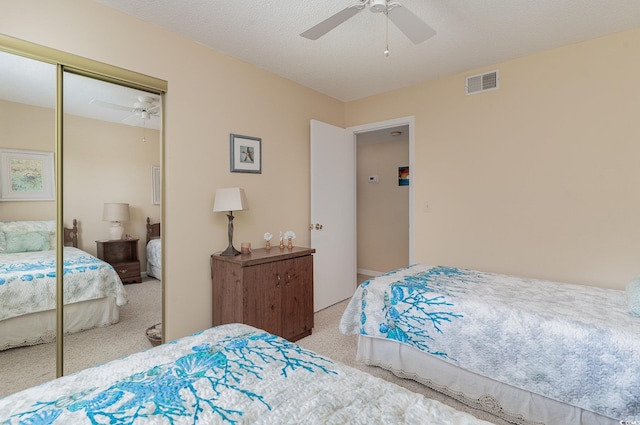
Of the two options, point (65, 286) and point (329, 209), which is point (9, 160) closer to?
point (65, 286)

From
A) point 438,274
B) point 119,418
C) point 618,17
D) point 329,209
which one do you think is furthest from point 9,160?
point 618,17

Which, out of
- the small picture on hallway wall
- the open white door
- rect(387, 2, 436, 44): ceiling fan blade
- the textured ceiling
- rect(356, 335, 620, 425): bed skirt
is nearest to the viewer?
rect(356, 335, 620, 425): bed skirt

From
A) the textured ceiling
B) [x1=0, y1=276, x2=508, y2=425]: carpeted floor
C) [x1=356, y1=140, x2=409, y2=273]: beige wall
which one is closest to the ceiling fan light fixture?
the textured ceiling

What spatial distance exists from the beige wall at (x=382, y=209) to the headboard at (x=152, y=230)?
377cm

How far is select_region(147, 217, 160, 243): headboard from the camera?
2.47 m

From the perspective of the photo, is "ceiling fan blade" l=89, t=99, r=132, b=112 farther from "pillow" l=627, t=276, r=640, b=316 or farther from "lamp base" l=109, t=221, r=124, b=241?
"pillow" l=627, t=276, r=640, b=316

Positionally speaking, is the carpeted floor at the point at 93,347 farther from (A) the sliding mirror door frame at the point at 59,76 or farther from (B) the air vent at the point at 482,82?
(B) the air vent at the point at 482,82

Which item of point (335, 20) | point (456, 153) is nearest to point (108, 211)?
point (335, 20)

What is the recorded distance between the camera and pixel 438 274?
2666 mm

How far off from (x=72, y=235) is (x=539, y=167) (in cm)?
374

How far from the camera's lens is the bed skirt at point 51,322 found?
74.3 inches

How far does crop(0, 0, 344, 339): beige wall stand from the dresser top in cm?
21

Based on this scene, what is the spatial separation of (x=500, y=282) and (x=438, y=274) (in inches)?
17.6

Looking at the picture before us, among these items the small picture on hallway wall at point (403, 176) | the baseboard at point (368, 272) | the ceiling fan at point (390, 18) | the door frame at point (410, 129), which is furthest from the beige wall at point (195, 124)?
the baseboard at point (368, 272)
